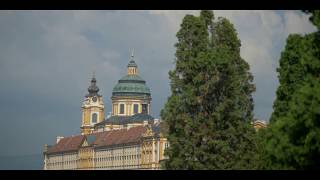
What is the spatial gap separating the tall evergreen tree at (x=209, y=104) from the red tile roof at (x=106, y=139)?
112969 mm

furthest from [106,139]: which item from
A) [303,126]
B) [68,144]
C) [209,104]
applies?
[303,126]

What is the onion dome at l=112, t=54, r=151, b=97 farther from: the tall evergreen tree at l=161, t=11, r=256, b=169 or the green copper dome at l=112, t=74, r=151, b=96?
the tall evergreen tree at l=161, t=11, r=256, b=169

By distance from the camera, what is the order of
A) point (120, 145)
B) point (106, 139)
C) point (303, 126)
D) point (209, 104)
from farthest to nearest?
1. point (106, 139)
2. point (120, 145)
3. point (209, 104)
4. point (303, 126)

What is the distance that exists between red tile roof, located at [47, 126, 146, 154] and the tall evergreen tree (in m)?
113

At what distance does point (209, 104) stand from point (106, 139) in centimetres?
13558

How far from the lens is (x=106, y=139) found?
17150cm

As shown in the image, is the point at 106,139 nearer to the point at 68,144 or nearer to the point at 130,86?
the point at 68,144

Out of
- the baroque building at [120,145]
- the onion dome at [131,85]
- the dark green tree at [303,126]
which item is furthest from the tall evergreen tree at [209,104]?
the onion dome at [131,85]

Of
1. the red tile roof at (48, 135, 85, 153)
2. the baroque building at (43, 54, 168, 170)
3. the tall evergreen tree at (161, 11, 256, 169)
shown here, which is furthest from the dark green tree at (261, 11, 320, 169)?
the red tile roof at (48, 135, 85, 153)

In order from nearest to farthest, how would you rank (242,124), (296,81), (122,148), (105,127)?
(296,81)
(242,124)
(122,148)
(105,127)
